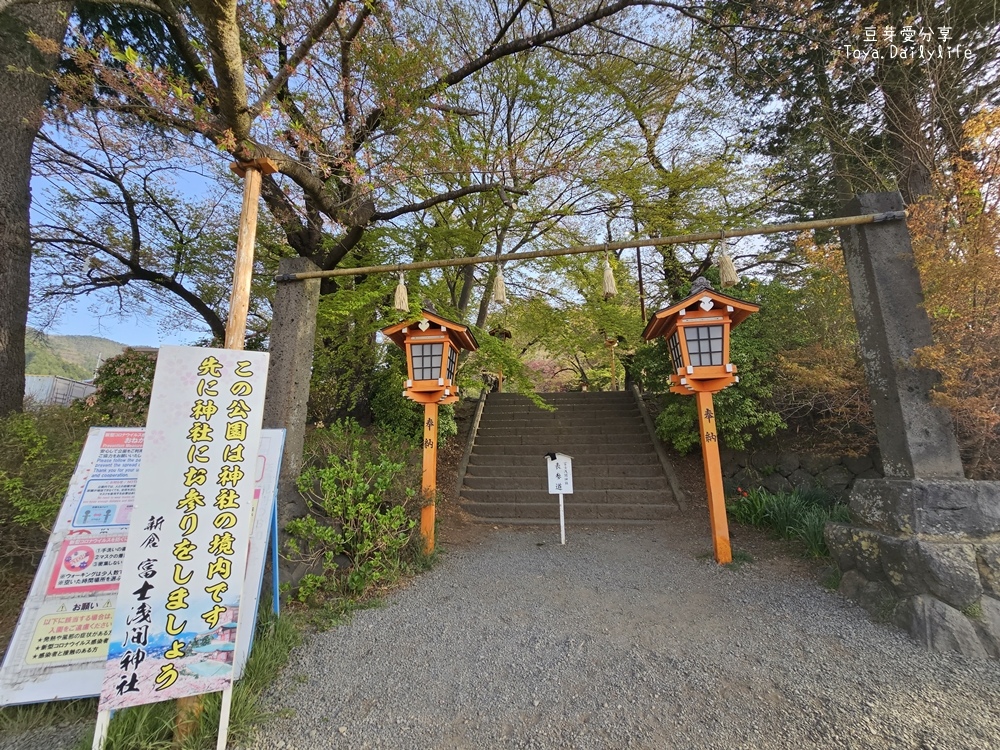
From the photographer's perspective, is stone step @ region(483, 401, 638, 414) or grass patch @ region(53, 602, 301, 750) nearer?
grass patch @ region(53, 602, 301, 750)

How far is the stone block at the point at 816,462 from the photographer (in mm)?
5936

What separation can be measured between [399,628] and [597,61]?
8.68m

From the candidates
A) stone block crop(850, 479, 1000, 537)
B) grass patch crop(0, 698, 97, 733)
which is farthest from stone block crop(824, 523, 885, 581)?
grass patch crop(0, 698, 97, 733)

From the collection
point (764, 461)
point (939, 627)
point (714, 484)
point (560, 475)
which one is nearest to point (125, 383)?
point (560, 475)

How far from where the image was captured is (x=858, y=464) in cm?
574

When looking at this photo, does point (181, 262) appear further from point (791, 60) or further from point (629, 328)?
point (791, 60)

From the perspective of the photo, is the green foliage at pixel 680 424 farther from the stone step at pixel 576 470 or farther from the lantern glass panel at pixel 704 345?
the lantern glass panel at pixel 704 345

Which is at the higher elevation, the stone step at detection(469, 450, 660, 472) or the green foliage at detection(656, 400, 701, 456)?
the green foliage at detection(656, 400, 701, 456)

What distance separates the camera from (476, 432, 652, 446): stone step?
826 cm

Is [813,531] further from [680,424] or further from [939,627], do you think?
[680,424]

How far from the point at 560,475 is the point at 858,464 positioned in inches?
175

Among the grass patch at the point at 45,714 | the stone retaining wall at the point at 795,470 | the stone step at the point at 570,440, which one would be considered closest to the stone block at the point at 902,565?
the stone retaining wall at the point at 795,470

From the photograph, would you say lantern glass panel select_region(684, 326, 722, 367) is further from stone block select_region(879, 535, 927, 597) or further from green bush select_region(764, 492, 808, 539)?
green bush select_region(764, 492, 808, 539)

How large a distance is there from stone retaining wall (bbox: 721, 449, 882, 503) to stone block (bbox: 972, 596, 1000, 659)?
8.65 feet
